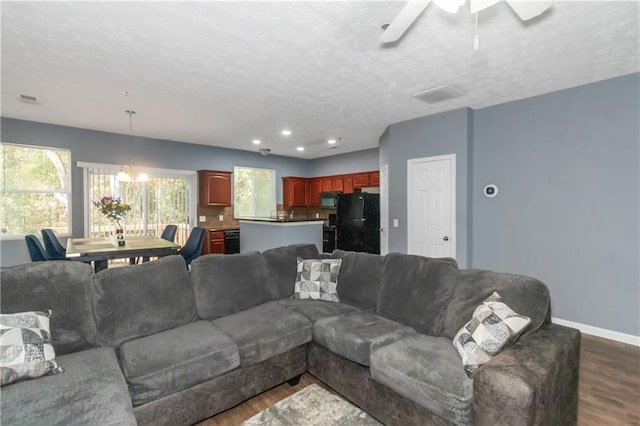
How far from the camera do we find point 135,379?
66.4 inches

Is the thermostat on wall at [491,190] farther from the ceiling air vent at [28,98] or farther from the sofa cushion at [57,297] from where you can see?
the ceiling air vent at [28,98]

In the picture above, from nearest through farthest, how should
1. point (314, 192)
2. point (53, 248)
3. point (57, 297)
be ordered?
point (57, 297), point (53, 248), point (314, 192)

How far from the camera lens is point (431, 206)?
14.6ft

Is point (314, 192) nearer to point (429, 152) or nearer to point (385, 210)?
point (385, 210)

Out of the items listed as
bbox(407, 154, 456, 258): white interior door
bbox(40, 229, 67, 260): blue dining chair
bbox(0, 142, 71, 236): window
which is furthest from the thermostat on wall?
bbox(0, 142, 71, 236): window

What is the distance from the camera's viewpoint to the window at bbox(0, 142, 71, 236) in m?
4.75

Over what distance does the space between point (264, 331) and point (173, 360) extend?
62 cm

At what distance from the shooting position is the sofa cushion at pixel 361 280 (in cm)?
273

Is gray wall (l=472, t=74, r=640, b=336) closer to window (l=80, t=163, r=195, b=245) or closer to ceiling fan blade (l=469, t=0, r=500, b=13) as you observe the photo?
ceiling fan blade (l=469, t=0, r=500, b=13)

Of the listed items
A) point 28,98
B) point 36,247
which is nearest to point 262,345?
point 36,247

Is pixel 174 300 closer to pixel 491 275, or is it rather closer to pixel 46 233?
pixel 491 275

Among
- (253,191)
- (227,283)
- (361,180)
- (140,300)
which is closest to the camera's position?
(140,300)

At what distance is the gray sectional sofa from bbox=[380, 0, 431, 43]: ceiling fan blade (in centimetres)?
166

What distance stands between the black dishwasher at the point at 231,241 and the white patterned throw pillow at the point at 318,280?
421 cm
